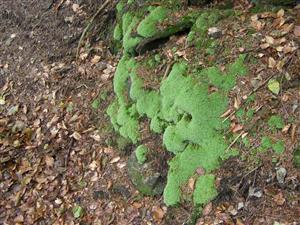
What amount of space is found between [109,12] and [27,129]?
2.60 m

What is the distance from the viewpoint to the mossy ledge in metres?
5.02

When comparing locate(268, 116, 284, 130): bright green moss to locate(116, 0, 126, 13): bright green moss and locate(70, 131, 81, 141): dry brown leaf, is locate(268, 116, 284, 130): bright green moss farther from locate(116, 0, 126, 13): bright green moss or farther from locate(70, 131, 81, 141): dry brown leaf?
locate(116, 0, 126, 13): bright green moss

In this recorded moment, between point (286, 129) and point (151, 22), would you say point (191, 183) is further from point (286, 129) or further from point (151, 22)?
point (151, 22)

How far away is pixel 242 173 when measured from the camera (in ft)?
15.6

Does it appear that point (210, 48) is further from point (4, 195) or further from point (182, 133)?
point (4, 195)

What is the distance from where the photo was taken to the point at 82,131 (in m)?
6.72

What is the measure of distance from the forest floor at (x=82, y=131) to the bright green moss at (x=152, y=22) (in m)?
0.44

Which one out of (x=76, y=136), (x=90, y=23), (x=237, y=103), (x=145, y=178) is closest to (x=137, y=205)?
(x=145, y=178)

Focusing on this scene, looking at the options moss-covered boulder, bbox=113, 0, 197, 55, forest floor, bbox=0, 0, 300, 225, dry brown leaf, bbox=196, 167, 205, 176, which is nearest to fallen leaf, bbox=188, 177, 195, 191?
dry brown leaf, bbox=196, 167, 205, 176

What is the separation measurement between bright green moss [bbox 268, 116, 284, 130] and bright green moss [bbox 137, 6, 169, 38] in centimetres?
235

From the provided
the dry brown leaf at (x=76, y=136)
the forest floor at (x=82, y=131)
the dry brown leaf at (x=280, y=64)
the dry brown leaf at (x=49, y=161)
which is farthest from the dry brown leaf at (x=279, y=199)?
the dry brown leaf at (x=49, y=161)

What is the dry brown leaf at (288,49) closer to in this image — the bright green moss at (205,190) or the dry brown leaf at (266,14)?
the dry brown leaf at (266,14)

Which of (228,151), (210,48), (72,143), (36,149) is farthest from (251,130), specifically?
(36,149)

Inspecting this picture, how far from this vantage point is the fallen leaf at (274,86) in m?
4.80
